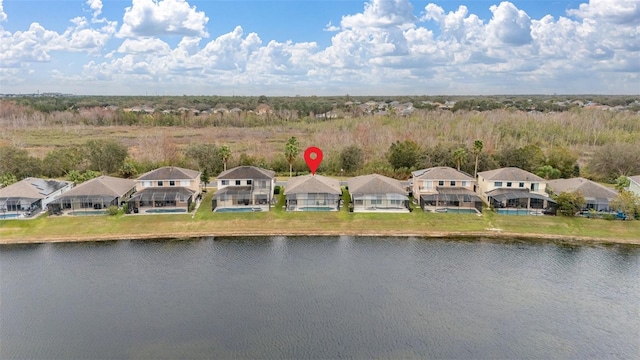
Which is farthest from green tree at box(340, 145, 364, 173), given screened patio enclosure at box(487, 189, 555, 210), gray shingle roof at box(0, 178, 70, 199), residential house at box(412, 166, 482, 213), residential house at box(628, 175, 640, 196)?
gray shingle roof at box(0, 178, 70, 199)

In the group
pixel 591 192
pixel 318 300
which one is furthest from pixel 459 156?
pixel 318 300

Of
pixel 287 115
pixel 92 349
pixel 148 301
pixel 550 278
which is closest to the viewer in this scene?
pixel 92 349

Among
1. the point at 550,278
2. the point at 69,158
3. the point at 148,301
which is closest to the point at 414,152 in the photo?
the point at 550,278

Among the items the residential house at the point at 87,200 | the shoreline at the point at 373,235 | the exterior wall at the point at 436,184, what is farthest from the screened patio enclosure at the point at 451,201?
the residential house at the point at 87,200

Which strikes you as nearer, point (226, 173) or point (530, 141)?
point (226, 173)

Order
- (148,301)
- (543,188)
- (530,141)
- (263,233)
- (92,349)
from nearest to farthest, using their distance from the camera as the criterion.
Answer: (92,349) → (148,301) → (263,233) → (543,188) → (530,141)

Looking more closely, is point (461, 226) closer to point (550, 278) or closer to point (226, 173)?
point (550, 278)
